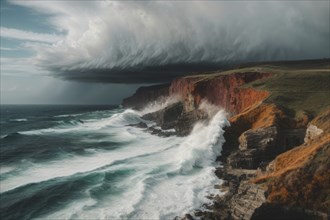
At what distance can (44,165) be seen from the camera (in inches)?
1786

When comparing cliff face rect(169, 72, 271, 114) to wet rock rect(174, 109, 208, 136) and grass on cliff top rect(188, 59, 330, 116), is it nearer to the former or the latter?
grass on cliff top rect(188, 59, 330, 116)

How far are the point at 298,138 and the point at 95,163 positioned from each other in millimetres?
24713

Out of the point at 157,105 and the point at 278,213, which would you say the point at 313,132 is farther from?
the point at 157,105

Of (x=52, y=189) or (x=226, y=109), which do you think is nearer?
(x=52, y=189)

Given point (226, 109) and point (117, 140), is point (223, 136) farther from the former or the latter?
point (117, 140)

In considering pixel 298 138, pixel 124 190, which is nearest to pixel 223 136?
pixel 298 138

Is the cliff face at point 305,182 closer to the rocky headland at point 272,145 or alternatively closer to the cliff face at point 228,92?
the rocky headland at point 272,145

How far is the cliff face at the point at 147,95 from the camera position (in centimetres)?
13798

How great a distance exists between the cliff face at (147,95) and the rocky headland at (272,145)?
69.1 metres

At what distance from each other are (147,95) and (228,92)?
94527 millimetres

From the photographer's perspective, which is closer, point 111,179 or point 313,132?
point 313,132

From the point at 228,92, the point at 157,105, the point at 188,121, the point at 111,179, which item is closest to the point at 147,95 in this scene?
the point at 157,105

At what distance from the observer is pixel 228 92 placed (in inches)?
2402

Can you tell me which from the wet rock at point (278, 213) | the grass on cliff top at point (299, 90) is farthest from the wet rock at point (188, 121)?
the wet rock at point (278, 213)
